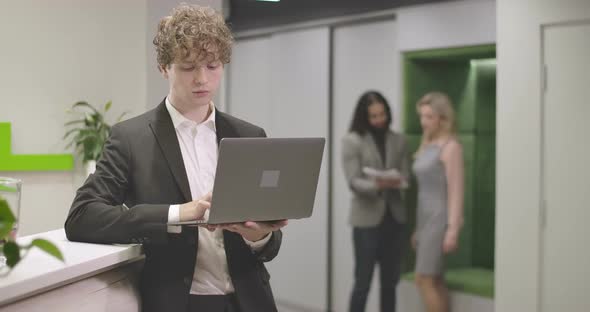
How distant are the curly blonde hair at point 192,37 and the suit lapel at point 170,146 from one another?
0.51 ft

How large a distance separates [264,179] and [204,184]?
22 cm

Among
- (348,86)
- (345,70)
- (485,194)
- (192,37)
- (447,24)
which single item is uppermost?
(447,24)

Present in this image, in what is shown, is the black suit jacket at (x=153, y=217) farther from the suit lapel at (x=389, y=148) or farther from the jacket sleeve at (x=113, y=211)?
the suit lapel at (x=389, y=148)

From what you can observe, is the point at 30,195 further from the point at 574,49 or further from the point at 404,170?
the point at 574,49

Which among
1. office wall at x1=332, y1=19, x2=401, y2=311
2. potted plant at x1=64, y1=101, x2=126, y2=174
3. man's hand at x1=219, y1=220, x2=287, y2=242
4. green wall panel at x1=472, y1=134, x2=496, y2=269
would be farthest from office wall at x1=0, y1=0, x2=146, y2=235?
man's hand at x1=219, y1=220, x2=287, y2=242

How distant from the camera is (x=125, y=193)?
190 cm

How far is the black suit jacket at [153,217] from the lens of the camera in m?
1.76

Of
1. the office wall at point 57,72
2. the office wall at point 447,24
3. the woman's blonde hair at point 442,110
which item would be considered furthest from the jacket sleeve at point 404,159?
the office wall at point 57,72

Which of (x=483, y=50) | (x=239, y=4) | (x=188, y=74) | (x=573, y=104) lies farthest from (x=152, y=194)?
(x=239, y=4)

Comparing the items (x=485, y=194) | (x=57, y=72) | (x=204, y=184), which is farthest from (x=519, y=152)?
(x=57, y=72)

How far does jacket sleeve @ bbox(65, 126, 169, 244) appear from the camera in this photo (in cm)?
174

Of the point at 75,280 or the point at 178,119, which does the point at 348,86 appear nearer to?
the point at 178,119

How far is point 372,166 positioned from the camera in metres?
4.95

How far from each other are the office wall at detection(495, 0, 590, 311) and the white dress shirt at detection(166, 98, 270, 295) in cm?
235
